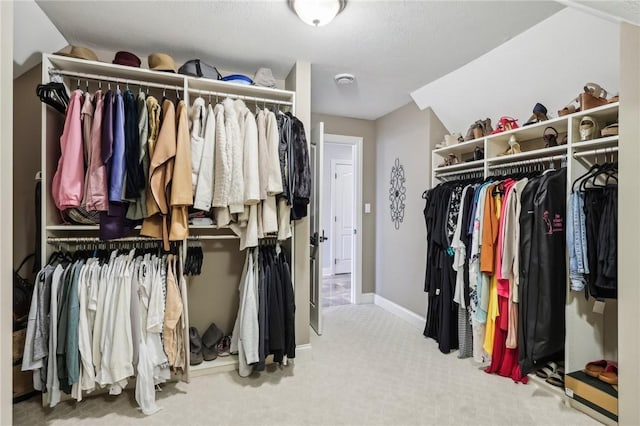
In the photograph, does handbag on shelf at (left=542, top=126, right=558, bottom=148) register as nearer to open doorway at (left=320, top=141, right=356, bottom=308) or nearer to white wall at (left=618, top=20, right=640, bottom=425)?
white wall at (left=618, top=20, right=640, bottom=425)

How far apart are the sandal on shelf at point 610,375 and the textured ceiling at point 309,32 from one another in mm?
2162

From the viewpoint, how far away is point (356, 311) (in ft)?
12.7

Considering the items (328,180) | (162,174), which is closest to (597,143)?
(162,174)

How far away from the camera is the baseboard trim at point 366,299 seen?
4161 millimetres

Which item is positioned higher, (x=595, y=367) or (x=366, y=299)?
(x=595, y=367)

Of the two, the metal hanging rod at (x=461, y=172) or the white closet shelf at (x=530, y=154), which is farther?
the metal hanging rod at (x=461, y=172)

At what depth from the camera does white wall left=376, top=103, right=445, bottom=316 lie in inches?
131

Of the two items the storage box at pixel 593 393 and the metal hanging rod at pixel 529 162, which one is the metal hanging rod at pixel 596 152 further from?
the storage box at pixel 593 393

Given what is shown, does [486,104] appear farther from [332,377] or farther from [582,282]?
[332,377]

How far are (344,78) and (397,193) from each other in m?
1.49

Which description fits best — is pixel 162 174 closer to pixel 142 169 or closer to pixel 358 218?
pixel 142 169

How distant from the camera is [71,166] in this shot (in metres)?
1.87

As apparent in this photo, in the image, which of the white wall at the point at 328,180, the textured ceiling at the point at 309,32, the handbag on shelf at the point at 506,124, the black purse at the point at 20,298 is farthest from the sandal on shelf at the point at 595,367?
the white wall at the point at 328,180

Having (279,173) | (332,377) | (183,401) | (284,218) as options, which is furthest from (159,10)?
(332,377)
